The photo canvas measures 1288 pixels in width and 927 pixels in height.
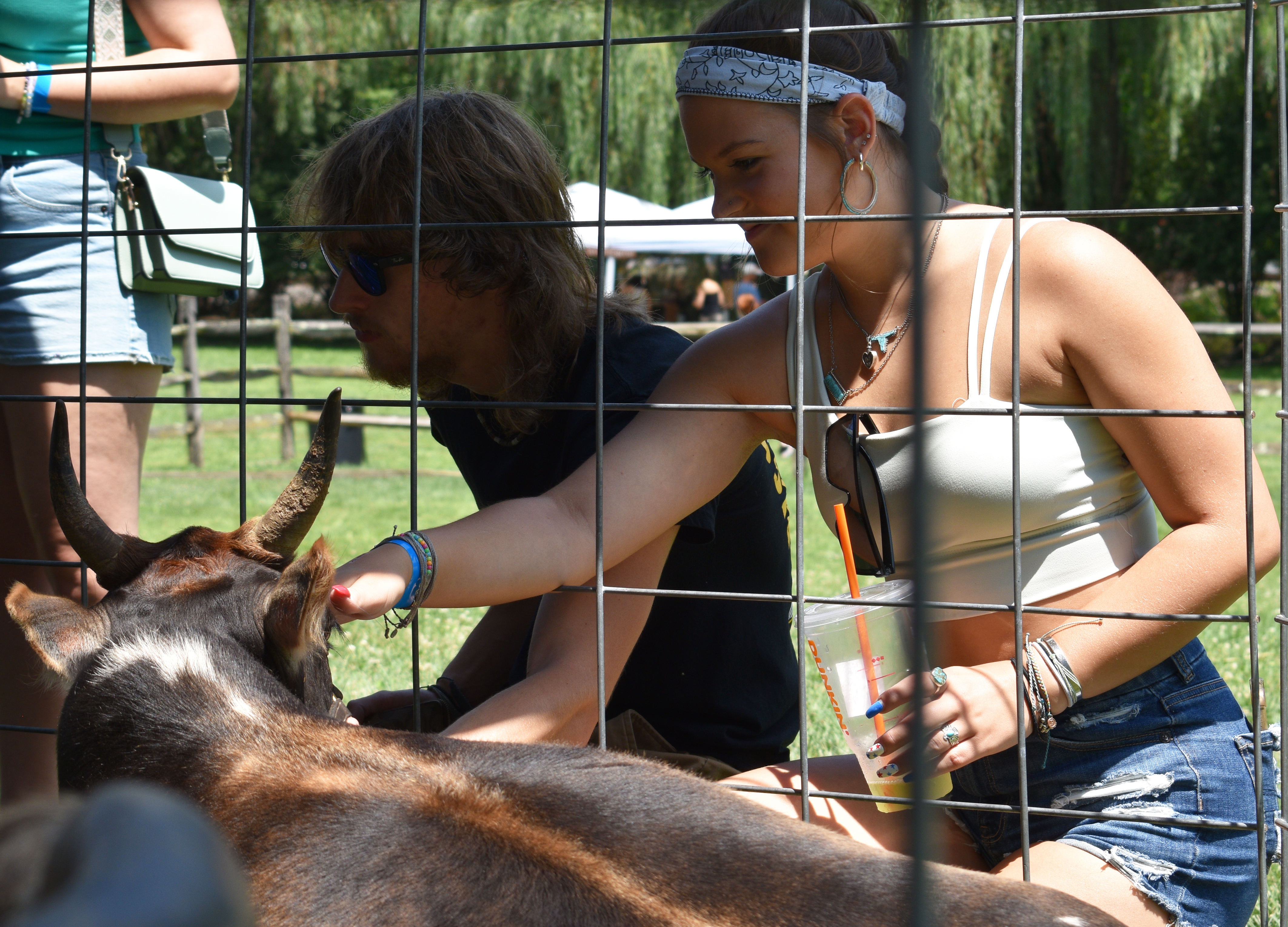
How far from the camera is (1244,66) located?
6.91ft

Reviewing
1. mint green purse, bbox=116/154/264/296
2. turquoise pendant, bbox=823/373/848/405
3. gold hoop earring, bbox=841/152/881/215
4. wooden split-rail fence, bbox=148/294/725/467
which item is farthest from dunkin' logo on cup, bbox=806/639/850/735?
wooden split-rail fence, bbox=148/294/725/467

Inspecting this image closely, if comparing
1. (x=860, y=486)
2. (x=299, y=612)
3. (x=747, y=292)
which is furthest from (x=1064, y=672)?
(x=747, y=292)

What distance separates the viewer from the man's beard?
10.2 ft

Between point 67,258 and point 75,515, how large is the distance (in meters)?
1.04

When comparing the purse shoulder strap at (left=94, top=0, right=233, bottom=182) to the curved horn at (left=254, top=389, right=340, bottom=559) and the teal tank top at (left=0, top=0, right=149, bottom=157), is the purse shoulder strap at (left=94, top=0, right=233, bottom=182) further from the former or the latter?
the curved horn at (left=254, top=389, right=340, bottom=559)


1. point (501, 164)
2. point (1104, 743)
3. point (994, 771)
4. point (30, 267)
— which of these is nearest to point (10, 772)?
point (30, 267)

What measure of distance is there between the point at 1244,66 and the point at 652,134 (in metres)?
16.6

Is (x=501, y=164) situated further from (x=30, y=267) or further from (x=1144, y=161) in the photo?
(x=1144, y=161)

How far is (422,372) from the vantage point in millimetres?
3135

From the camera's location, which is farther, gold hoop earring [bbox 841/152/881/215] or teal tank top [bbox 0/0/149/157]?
teal tank top [bbox 0/0/149/157]

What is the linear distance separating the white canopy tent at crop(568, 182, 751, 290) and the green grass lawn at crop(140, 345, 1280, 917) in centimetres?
325

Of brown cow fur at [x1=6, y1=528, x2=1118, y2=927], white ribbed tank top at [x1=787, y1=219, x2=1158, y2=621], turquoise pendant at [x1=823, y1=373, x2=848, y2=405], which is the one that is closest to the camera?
brown cow fur at [x1=6, y1=528, x2=1118, y2=927]

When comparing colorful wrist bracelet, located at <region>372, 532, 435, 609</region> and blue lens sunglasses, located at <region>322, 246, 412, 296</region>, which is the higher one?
blue lens sunglasses, located at <region>322, 246, 412, 296</region>

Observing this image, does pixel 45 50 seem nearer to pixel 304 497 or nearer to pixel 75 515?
pixel 75 515
